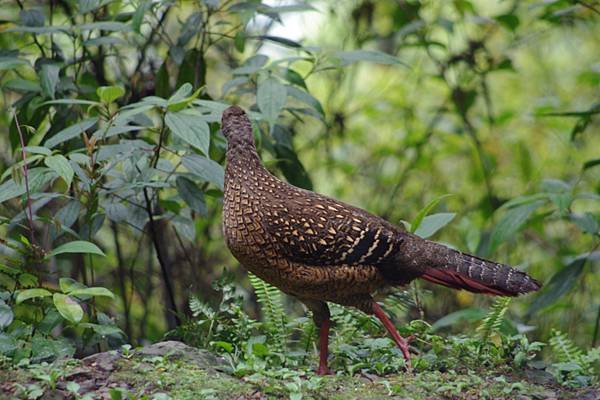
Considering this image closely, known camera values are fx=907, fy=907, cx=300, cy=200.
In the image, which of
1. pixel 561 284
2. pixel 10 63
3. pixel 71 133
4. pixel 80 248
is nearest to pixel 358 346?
pixel 561 284

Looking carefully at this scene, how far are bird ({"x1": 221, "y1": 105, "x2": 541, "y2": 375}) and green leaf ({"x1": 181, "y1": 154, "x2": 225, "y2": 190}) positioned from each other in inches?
7.5

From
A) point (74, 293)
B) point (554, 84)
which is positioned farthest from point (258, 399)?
point (554, 84)

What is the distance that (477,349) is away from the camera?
5078mm

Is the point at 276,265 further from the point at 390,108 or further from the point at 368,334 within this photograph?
the point at 390,108

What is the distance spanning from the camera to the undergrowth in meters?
4.91

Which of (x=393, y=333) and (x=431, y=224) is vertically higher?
(x=431, y=224)

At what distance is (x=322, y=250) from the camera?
15.2ft

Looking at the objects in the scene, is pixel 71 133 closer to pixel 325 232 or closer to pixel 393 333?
pixel 325 232

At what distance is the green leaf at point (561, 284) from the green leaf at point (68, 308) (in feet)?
10.3

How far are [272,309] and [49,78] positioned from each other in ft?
6.30

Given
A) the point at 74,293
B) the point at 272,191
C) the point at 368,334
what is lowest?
the point at 368,334

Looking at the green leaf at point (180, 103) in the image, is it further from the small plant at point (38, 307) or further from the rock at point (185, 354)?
the rock at point (185, 354)

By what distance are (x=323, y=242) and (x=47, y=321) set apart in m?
1.47

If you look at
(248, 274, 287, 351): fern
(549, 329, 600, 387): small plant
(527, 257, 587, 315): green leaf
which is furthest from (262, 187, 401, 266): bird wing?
(527, 257, 587, 315): green leaf
